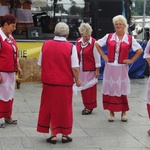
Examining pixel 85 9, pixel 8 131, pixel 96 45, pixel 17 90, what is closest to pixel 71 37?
pixel 85 9

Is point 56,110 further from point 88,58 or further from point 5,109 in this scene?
point 88,58

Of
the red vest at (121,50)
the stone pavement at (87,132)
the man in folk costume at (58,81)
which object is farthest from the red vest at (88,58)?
the man in folk costume at (58,81)

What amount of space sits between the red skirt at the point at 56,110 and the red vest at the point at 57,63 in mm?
106

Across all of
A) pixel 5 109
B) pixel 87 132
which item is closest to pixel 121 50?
pixel 87 132

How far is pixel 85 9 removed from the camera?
13.5 m

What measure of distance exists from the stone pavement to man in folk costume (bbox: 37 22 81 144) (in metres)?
0.26

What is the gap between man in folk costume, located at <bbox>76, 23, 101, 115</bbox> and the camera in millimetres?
7895

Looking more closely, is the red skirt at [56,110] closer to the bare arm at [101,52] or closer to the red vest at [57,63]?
the red vest at [57,63]

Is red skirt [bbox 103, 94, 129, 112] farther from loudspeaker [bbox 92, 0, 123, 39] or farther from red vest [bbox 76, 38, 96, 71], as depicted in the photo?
loudspeaker [bbox 92, 0, 123, 39]

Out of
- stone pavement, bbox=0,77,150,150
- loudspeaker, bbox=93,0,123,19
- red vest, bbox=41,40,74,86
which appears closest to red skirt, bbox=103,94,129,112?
stone pavement, bbox=0,77,150,150

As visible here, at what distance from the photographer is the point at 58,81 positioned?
5.87 m

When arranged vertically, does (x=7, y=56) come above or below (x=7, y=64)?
above

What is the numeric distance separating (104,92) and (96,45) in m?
0.79

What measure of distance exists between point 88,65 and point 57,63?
221cm
